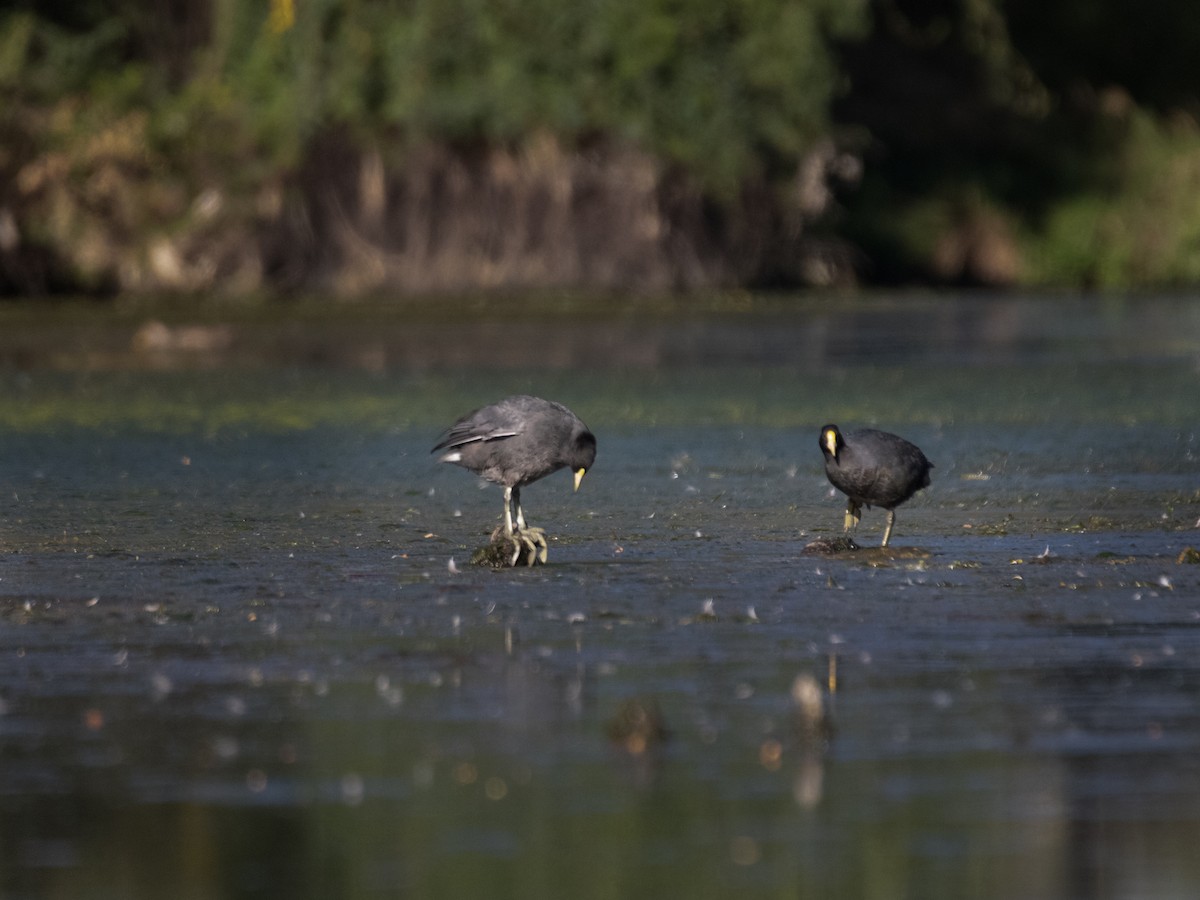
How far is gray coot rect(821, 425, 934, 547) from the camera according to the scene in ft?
38.7

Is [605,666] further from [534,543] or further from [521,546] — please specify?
[534,543]

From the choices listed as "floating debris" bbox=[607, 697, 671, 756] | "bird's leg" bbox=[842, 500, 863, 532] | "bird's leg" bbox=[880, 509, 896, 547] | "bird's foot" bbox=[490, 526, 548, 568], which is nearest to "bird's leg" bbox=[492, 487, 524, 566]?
"bird's foot" bbox=[490, 526, 548, 568]

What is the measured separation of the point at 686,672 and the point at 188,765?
203 centimetres

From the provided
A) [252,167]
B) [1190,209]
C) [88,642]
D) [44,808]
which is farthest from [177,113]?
[44,808]

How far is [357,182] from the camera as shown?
125 feet

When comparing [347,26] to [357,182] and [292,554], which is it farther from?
[292,554]

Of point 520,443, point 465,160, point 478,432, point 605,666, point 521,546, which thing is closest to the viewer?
point 605,666

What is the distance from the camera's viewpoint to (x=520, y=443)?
11.9 m

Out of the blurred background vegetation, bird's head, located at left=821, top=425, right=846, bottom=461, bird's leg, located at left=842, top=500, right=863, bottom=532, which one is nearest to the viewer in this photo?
bird's head, located at left=821, top=425, right=846, bottom=461

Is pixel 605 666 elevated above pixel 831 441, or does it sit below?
below

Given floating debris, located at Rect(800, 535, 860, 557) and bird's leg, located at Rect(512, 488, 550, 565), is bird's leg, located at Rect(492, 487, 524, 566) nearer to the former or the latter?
bird's leg, located at Rect(512, 488, 550, 565)

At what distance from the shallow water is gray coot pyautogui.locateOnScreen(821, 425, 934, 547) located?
302mm

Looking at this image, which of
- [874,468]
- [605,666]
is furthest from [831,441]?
[605,666]

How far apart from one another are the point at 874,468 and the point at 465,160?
26.9m
